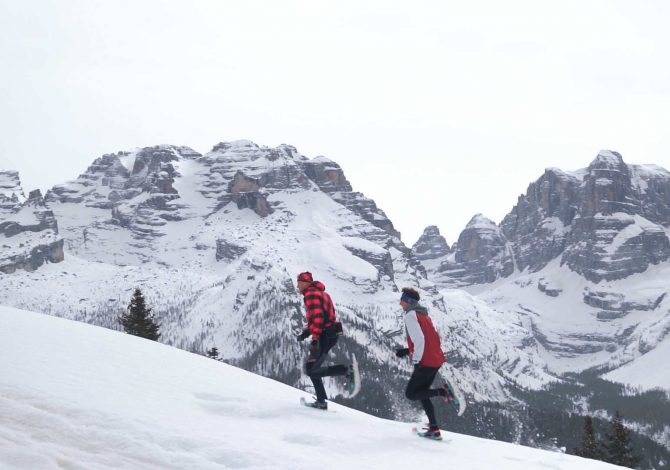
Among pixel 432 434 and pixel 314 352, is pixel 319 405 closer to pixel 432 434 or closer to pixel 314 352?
pixel 314 352

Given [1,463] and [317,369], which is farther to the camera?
[317,369]

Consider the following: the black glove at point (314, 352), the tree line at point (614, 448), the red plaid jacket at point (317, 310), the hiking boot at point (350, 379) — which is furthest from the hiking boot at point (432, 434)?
the tree line at point (614, 448)

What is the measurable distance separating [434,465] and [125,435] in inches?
181

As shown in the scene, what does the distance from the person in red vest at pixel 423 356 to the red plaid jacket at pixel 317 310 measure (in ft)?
5.83

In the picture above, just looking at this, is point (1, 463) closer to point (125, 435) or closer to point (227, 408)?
point (125, 435)

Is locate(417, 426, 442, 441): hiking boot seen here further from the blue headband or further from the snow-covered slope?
the blue headband

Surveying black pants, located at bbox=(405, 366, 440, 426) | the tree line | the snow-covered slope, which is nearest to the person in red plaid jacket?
the snow-covered slope

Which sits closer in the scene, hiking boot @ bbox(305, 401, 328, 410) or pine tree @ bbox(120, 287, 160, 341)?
hiking boot @ bbox(305, 401, 328, 410)

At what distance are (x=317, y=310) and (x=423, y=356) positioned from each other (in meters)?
2.37

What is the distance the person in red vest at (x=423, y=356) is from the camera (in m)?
12.3

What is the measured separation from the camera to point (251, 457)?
8.54 m

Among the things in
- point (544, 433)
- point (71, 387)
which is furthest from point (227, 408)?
point (544, 433)

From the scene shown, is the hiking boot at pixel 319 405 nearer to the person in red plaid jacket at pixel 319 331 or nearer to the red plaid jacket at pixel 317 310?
the person in red plaid jacket at pixel 319 331

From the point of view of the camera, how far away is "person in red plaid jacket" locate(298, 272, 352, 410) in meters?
13.3
